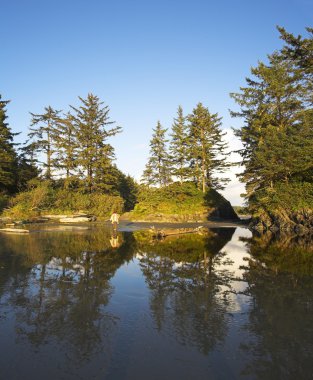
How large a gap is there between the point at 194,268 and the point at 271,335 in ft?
16.9

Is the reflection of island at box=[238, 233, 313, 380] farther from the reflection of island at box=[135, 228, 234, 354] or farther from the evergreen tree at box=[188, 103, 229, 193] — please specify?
the evergreen tree at box=[188, 103, 229, 193]

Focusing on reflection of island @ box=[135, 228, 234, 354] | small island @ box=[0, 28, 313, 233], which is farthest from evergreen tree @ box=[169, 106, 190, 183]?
reflection of island @ box=[135, 228, 234, 354]

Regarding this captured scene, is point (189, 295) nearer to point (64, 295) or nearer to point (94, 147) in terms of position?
point (64, 295)

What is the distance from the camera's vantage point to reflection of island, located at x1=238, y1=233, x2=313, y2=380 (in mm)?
3748

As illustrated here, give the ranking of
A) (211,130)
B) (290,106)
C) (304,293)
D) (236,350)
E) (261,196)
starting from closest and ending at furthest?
1. (236,350)
2. (304,293)
3. (261,196)
4. (290,106)
5. (211,130)

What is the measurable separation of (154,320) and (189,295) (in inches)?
68.0

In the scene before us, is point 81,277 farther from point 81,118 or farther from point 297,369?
point 81,118

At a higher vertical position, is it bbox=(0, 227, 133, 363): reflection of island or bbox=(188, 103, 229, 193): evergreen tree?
bbox=(188, 103, 229, 193): evergreen tree

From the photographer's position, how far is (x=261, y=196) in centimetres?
2797

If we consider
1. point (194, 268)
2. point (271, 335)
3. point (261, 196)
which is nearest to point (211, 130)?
point (261, 196)

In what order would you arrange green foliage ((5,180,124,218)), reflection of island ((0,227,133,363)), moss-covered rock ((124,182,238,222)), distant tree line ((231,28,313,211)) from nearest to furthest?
reflection of island ((0,227,133,363)), distant tree line ((231,28,313,211)), green foliage ((5,180,124,218)), moss-covered rock ((124,182,238,222))

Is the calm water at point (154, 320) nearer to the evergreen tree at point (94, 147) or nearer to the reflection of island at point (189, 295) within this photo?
the reflection of island at point (189, 295)

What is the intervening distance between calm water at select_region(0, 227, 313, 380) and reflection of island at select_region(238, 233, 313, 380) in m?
0.02

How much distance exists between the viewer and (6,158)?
3725cm
